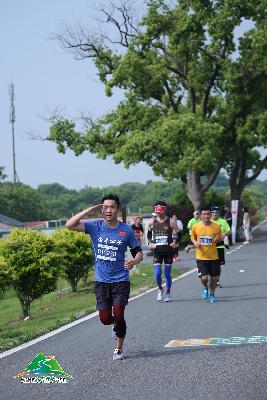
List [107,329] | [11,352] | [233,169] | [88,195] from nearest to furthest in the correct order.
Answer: [11,352]
[107,329]
[233,169]
[88,195]

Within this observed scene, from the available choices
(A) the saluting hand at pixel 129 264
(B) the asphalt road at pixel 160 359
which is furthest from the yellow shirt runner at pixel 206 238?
(A) the saluting hand at pixel 129 264

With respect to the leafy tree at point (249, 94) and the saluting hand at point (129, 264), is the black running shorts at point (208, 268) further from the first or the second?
the leafy tree at point (249, 94)

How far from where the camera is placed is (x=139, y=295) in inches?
652

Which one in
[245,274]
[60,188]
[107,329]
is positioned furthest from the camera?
[60,188]

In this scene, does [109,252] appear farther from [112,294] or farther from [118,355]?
[118,355]

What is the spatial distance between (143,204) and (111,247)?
119171 mm

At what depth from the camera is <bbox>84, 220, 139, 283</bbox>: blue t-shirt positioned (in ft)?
29.0

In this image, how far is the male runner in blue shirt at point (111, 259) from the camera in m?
8.80

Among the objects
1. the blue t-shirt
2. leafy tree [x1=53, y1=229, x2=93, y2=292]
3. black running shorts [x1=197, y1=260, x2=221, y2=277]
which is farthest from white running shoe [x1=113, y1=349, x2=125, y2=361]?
leafy tree [x1=53, y1=229, x2=93, y2=292]

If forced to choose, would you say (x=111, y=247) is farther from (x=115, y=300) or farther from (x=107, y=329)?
(x=107, y=329)

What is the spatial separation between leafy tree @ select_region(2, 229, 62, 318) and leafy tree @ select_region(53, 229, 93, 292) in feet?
11.5

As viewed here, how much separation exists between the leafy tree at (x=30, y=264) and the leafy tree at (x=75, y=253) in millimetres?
3519

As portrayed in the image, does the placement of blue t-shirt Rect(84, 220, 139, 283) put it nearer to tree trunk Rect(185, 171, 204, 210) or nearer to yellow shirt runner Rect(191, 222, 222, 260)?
yellow shirt runner Rect(191, 222, 222, 260)

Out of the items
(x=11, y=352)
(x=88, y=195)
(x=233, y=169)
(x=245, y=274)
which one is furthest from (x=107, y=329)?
(x=88, y=195)
